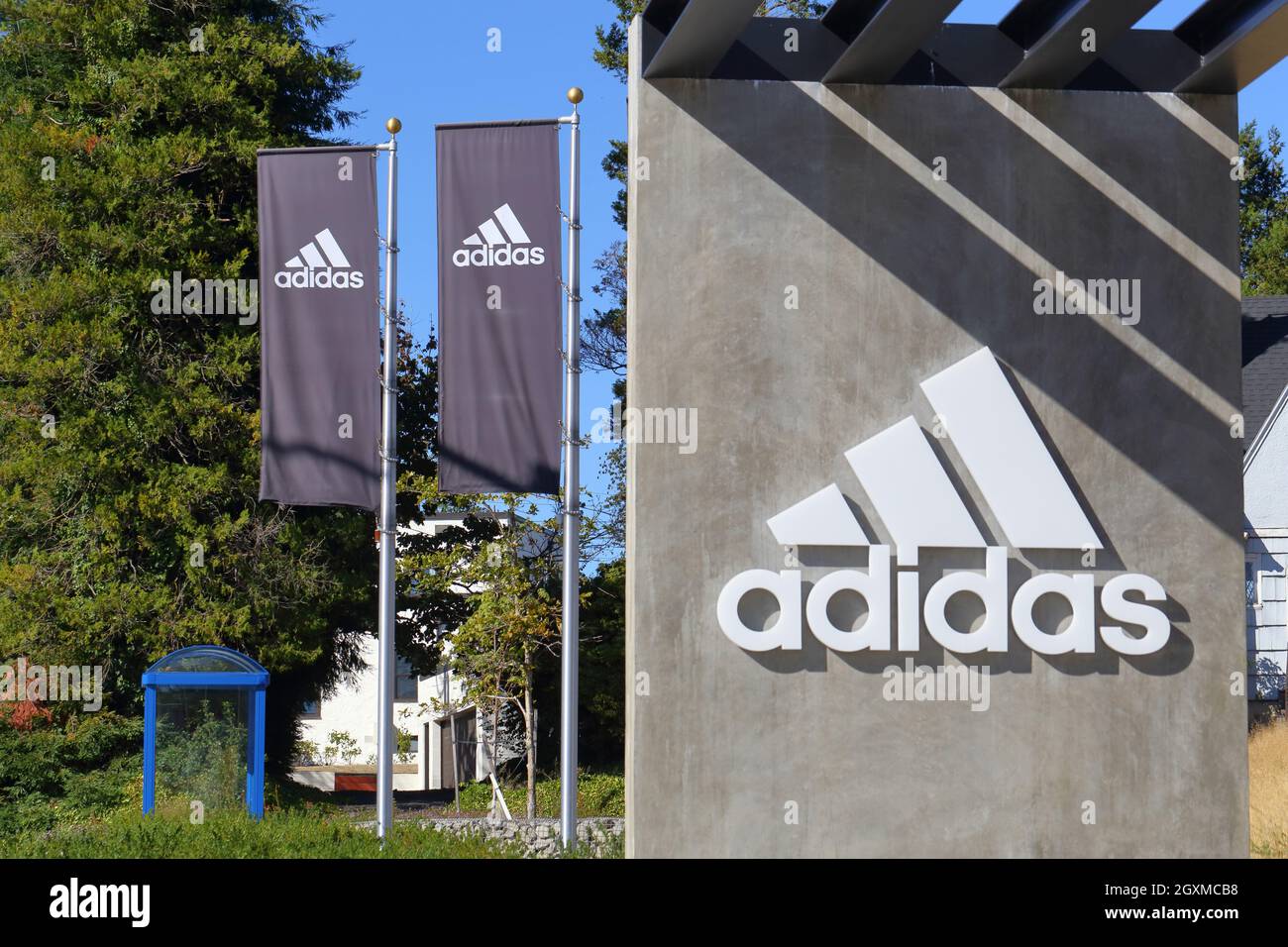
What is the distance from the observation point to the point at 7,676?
68.8ft

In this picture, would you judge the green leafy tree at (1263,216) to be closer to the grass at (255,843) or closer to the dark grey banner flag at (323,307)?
the dark grey banner flag at (323,307)

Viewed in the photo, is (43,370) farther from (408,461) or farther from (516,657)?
(516,657)

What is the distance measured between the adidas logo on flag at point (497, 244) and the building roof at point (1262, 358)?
603 inches

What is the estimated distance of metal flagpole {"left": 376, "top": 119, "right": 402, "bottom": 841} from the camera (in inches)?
568

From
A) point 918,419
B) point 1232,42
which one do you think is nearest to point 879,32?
point 1232,42

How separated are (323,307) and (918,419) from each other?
7016mm

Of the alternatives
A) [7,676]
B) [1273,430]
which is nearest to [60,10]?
[7,676]

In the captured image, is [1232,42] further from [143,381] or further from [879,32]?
[143,381]

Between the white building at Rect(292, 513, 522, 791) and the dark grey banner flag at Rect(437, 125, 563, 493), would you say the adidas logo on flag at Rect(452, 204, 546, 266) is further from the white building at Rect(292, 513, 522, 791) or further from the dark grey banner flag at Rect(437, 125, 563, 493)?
the white building at Rect(292, 513, 522, 791)

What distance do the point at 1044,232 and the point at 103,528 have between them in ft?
52.5

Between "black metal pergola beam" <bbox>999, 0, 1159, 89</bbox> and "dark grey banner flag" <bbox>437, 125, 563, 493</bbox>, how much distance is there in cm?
516

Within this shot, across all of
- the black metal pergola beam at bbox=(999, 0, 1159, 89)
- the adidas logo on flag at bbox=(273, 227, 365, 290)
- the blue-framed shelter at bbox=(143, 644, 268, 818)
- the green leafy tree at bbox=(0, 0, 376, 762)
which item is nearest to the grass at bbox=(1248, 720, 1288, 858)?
the black metal pergola beam at bbox=(999, 0, 1159, 89)

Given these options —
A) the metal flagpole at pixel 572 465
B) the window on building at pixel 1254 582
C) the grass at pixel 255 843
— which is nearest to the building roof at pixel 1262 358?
the window on building at pixel 1254 582

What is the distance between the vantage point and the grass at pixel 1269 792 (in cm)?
1153
